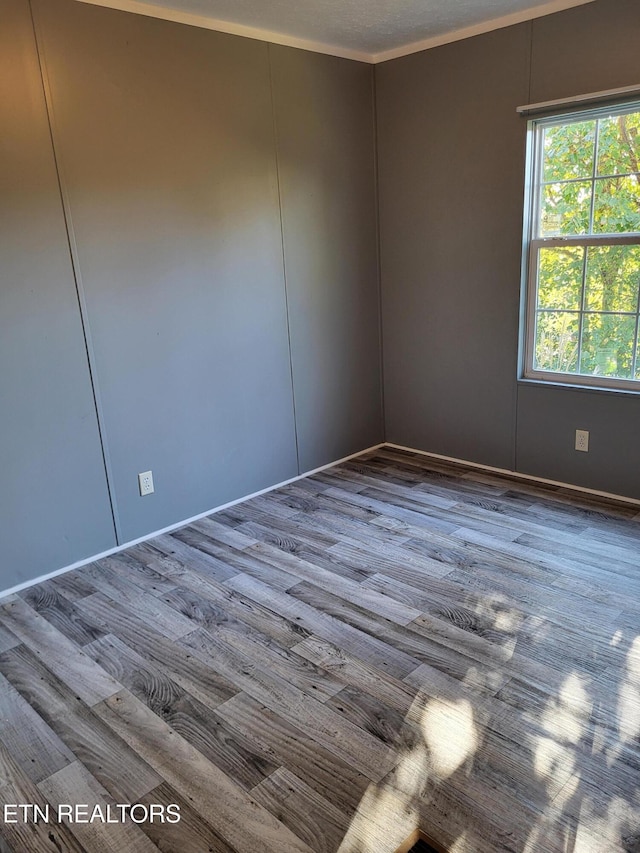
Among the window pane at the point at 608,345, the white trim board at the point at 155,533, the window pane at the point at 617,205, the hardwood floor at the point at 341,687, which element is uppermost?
the window pane at the point at 617,205

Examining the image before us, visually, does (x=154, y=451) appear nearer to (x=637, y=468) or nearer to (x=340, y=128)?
(x=340, y=128)

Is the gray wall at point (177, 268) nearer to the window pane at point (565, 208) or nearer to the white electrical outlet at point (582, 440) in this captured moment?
the window pane at point (565, 208)

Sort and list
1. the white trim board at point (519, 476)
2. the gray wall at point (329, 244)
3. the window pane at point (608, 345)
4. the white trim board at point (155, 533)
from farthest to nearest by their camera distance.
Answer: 1. the gray wall at point (329, 244)
2. the white trim board at point (519, 476)
3. the window pane at point (608, 345)
4. the white trim board at point (155, 533)

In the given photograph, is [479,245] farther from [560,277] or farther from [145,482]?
[145,482]

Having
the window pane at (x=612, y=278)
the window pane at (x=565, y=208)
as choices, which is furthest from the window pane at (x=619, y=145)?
the window pane at (x=612, y=278)

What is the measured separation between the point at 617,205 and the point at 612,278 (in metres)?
0.36

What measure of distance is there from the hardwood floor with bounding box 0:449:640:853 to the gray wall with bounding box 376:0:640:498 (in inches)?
22.0

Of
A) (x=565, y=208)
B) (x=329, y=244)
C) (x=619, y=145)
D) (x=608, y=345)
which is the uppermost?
(x=619, y=145)

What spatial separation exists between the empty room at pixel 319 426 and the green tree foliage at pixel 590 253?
2 cm

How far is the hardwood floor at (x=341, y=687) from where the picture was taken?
1.61m

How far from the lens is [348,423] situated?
424 centimetres

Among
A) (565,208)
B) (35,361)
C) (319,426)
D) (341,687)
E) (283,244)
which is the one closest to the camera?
(341,687)

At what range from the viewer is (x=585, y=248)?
10.9ft

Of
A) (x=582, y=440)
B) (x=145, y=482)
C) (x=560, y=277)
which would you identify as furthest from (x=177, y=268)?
(x=582, y=440)
